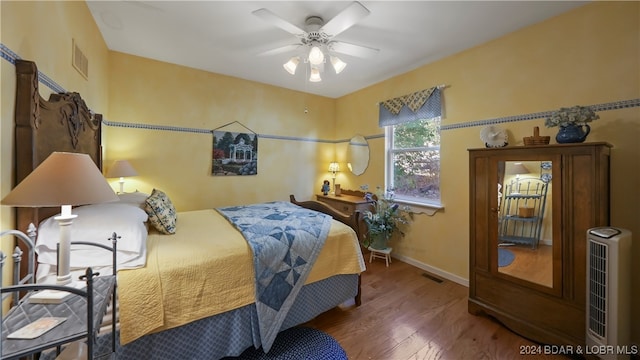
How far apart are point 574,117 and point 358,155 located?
102 inches

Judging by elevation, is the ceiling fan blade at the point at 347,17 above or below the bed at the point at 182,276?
above

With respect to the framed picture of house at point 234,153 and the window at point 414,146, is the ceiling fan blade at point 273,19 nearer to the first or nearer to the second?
the window at point 414,146

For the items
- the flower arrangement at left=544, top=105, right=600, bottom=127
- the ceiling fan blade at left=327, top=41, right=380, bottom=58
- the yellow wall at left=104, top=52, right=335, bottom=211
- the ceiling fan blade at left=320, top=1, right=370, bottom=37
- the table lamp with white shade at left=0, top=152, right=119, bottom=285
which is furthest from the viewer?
the yellow wall at left=104, top=52, right=335, bottom=211

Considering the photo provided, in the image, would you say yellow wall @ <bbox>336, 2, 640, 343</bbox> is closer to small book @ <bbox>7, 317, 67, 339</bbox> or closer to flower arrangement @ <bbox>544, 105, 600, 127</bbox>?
flower arrangement @ <bbox>544, 105, 600, 127</bbox>

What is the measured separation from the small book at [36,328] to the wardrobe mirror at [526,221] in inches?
106

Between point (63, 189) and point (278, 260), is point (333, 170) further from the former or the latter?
point (63, 189)

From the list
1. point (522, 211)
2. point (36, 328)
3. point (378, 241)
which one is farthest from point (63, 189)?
point (378, 241)

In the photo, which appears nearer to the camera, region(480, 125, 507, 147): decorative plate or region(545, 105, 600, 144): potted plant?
region(545, 105, 600, 144): potted plant

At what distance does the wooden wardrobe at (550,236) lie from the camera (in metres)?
1.63

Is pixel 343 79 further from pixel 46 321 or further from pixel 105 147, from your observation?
pixel 46 321

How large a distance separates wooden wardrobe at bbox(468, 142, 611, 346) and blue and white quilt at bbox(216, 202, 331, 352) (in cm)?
139

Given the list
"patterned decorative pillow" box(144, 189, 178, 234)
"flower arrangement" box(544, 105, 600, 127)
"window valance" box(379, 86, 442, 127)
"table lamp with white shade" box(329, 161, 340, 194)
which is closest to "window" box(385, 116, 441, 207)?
"window valance" box(379, 86, 442, 127)

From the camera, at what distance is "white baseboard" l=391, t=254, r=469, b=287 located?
272cm

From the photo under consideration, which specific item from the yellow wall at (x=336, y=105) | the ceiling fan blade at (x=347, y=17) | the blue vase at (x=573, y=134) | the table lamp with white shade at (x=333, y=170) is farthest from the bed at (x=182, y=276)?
the table lamp with white shade at (x=333, y=170)
